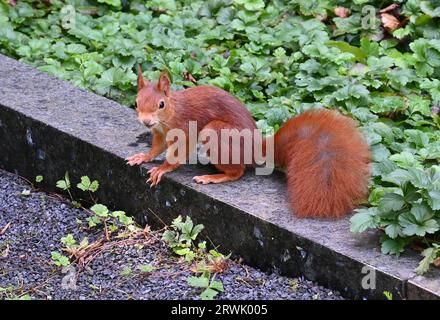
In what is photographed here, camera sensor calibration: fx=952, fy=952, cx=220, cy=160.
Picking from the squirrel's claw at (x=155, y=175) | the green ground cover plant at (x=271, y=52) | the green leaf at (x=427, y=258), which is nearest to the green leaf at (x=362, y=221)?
the green leaf at (x=427, y=258)

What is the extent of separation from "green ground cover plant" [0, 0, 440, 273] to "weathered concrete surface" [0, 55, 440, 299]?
1.51ft

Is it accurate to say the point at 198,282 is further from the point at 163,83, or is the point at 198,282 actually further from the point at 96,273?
the point at 163,83

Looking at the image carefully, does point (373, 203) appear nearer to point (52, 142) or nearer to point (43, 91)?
point (52, 142)

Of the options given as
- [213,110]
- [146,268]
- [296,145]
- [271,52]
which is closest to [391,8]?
[271,52]

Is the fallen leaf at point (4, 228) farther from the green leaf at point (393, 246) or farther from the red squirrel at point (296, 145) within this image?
the green leaf at point (393, 246)

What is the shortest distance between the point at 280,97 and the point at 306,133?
4.09 ft

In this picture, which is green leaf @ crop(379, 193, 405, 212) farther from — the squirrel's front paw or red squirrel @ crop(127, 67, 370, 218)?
the squirrel's front paw

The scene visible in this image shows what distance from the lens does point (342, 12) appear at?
6.08 meters

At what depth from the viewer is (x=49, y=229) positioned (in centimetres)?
429

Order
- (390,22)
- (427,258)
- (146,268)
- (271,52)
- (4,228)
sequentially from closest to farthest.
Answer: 1. (427,258)
2. (146,268)
3. (4,228)
4. (271,52)
5. (390,22)

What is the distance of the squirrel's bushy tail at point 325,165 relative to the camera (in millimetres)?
3789

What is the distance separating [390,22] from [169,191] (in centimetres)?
238

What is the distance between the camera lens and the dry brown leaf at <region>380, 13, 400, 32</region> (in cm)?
589
